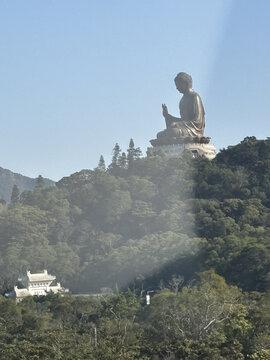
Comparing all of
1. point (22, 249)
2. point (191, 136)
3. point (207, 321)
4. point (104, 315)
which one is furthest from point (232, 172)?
point (207, 321)

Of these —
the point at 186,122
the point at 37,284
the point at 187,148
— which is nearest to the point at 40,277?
the point at 37,284

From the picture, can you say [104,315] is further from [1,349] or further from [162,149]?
[162,149]

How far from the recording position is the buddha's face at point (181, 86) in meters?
69.5

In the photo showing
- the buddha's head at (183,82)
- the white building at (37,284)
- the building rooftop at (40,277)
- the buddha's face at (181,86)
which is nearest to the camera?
the white building at (37,284)

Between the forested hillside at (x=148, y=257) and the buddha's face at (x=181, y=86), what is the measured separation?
3.94m

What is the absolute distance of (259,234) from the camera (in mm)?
54312

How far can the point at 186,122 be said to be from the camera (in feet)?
229

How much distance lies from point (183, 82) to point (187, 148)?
3.23 meters

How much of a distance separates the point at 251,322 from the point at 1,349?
261 inches

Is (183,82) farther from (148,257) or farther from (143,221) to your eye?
(148,257)

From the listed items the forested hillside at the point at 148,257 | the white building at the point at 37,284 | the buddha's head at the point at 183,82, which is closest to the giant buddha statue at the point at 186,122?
the buddha's head at the point at 183,82

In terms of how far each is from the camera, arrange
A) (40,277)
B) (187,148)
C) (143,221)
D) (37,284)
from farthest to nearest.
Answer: (187,148) → (143,221) → (40,277) → (37,284)

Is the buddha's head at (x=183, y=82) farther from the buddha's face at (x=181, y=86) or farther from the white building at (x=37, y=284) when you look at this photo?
the white building at (x=37, y=284)

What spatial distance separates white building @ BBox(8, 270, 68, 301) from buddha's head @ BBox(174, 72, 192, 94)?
15.8 metres
